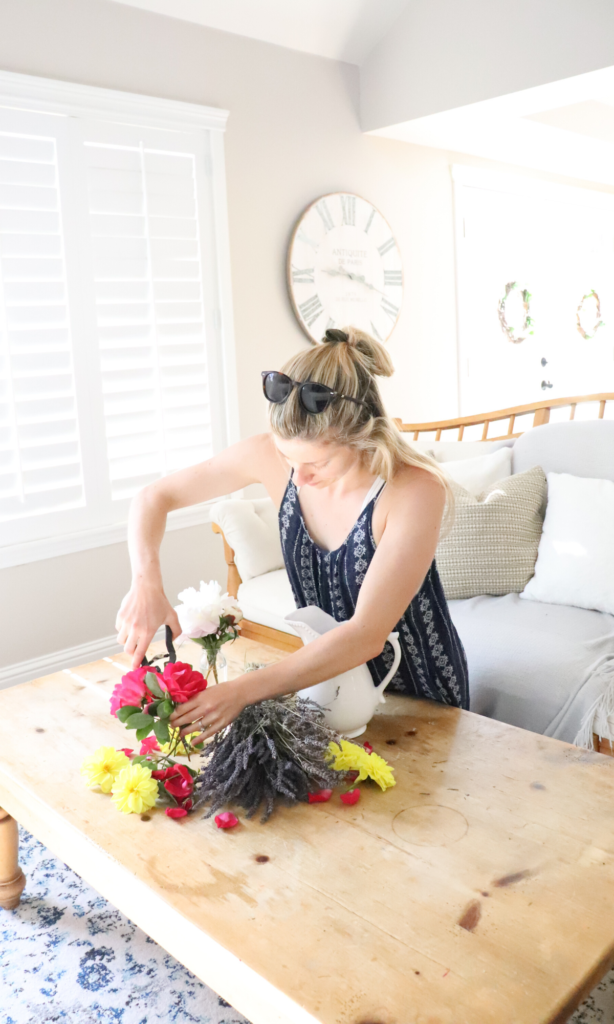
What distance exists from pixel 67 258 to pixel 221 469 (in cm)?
154

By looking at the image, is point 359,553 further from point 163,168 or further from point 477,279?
point 477,279

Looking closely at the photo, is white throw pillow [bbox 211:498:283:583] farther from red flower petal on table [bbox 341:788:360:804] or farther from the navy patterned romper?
red flower petal on table [bbox 341:788:360:804]

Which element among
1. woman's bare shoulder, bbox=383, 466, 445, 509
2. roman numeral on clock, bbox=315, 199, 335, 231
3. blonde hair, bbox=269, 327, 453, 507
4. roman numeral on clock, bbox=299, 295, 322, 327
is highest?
roman numeral on clock, bbox=315, 199, 335, 231

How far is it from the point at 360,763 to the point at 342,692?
132 millimetres

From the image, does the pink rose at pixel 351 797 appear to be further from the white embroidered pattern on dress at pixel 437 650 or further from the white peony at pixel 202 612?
the white embroidered pattern on dress at pixel 437 650

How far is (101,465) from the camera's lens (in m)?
3.10

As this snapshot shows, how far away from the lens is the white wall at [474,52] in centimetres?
302

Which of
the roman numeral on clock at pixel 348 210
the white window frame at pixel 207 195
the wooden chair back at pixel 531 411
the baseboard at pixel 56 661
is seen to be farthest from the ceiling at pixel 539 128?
the baseboard at pixel 56 661

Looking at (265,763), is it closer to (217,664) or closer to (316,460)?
(217,664)

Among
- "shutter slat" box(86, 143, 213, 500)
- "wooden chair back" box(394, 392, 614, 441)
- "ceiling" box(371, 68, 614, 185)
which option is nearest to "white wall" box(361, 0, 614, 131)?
"ceiling" box(371, 68, 614, 185)

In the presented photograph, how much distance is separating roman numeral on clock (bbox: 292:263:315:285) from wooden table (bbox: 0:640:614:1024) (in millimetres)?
2673

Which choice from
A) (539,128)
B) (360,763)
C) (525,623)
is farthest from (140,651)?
(539,128)

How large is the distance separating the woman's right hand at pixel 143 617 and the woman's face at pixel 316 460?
34 cm

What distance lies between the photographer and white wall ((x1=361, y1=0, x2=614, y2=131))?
302cm
